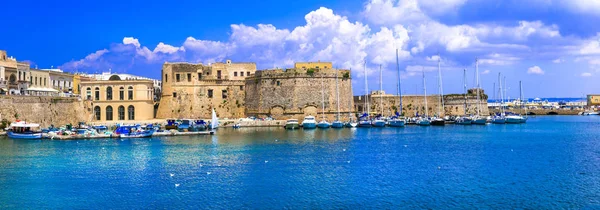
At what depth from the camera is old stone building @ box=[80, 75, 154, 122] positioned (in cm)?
4941

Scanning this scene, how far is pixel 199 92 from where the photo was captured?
51.2 meters

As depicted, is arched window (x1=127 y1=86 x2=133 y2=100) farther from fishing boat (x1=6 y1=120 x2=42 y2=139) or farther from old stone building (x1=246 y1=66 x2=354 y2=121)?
fishing boat (x1=6 y1=120 x2=42 y2=139)

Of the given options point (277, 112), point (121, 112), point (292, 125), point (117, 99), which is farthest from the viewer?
point (121, 112)

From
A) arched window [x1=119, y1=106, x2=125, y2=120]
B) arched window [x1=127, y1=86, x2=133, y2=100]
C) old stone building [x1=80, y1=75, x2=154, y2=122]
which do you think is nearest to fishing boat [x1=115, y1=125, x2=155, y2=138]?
old stone building [x1=80, y1=75, x2=154, y2=122]

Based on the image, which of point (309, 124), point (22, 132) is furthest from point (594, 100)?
point (22, 132)

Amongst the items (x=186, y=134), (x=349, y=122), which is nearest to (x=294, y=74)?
(x=349, y=122)

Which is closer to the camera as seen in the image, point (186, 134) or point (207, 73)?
point (186, 134)

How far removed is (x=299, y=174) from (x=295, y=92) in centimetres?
2690

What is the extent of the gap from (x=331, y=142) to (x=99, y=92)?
24.2m

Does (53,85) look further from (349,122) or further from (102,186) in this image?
(102,186)

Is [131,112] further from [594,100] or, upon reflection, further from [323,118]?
[594,100]

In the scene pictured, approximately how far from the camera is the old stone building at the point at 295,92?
48.9 metres

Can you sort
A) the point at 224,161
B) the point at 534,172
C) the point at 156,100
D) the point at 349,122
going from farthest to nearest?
the point at 156,100 → the point at 349,122 → the point at 224,161 → the point at 534,172

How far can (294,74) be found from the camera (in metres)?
49.0
